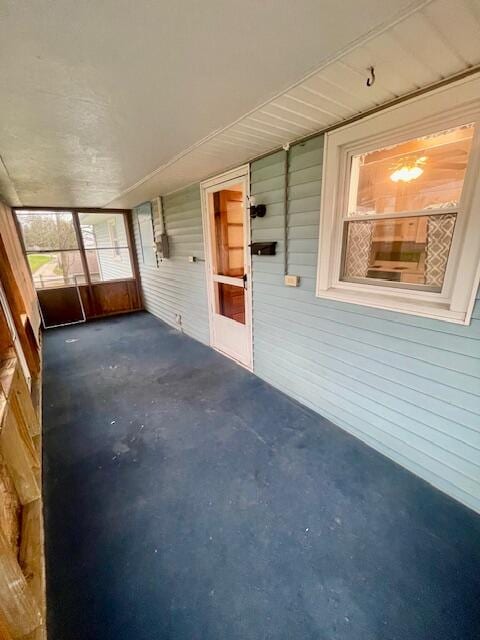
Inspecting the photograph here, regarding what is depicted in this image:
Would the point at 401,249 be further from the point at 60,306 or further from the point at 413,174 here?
the point at 60,306

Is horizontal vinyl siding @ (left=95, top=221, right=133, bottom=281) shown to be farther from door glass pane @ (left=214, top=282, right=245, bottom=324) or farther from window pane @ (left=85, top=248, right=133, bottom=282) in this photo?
door glass pane @ (left=214, top=282, right=245, bottom=324)

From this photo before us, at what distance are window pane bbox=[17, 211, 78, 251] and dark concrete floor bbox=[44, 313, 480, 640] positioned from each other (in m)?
3.97

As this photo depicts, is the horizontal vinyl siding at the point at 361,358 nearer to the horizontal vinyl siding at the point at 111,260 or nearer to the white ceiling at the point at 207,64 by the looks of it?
the white ceiling at the point at 207,64

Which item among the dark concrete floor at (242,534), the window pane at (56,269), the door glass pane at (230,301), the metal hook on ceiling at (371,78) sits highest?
the metal hook on ceiling at (371,78)

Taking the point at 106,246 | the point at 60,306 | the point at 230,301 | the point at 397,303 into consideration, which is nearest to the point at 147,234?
the point at 106,246

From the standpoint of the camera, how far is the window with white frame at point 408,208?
1352mm

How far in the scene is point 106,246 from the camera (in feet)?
19.3

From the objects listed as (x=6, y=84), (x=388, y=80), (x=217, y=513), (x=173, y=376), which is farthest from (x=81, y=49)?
(x=173, y=376)

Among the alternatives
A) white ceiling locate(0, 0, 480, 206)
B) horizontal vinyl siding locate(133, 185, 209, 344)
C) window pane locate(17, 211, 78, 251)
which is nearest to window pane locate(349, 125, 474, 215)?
white ceiling locate(0, 0, 480, 206)

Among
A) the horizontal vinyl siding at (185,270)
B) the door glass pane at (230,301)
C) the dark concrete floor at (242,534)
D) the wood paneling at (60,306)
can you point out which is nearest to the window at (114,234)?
the wood paneling at (60,306)

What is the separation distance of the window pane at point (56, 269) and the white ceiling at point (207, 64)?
3.58m

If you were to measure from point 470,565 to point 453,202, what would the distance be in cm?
191

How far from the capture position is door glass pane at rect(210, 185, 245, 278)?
3236 millimetres

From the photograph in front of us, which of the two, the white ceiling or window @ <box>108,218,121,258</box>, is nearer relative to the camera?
the white ceiling
